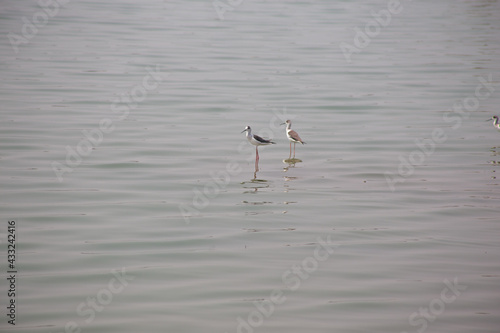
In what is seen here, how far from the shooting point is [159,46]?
121 ft

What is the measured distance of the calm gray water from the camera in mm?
10438

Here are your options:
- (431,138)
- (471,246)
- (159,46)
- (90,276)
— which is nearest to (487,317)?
(471,246)

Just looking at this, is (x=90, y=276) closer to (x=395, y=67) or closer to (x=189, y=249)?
(x=189, y=249)

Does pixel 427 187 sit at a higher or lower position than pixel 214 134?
lower

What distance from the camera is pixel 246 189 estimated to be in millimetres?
15914

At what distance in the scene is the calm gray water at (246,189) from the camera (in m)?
10.4

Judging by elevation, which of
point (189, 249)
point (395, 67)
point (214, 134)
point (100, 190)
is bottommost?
point (189, 249)

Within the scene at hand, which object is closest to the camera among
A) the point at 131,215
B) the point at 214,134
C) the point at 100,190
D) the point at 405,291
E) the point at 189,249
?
the point at 405,291

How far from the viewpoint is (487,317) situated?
33.3 ft

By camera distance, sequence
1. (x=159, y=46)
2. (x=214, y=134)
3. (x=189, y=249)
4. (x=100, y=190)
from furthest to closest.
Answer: (x=159, y=46) → (x=214, y=134) → (x=100, y=190) → (x=189, y=249)

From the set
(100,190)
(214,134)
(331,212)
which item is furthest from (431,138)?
(100,190)

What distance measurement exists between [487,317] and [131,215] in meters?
7.14

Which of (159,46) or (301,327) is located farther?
(159,46)

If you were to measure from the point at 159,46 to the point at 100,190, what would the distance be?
2232cm
